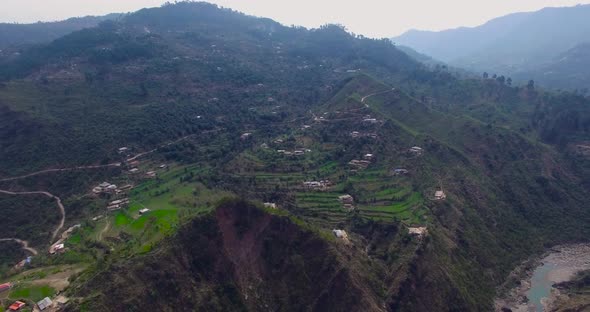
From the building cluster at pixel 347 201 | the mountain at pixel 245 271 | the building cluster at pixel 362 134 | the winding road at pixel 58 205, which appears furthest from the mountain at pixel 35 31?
the mountain at pixel 245 271

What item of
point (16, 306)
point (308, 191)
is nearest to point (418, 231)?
point (308, 191)

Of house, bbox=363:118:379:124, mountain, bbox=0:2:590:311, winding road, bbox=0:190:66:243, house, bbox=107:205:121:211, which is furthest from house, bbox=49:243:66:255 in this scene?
house, bbox=363:118:379:124

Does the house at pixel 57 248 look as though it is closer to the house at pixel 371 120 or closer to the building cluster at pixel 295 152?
the building cluster at pixel 295 152

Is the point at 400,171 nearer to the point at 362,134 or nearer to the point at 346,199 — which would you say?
the point at 346,199

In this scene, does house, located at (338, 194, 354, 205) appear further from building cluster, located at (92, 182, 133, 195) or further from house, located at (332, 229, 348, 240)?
building cluster, located at (92, 182, 133, 195)

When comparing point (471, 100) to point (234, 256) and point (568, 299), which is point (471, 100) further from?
point (234, 256)

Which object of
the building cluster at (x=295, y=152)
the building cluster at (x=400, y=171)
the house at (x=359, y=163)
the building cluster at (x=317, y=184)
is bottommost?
the building cluster at (x=317, y=184)

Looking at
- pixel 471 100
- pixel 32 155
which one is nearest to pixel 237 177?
pixel 32 155
